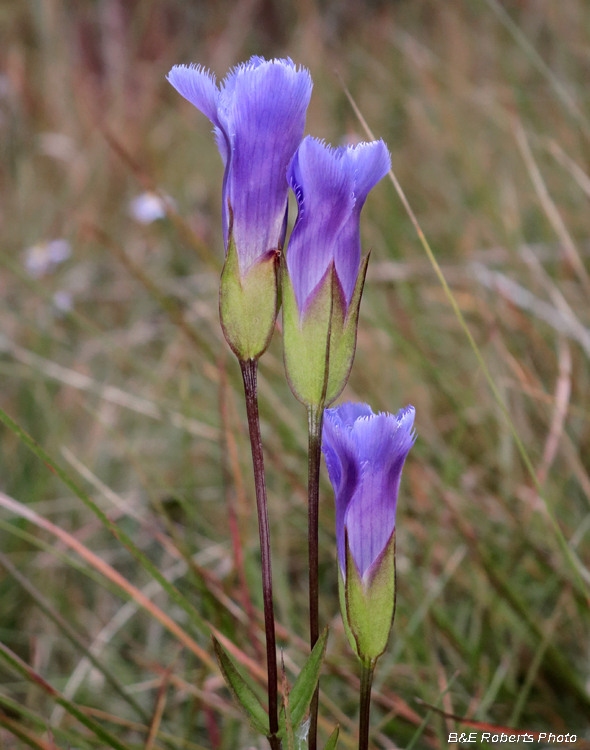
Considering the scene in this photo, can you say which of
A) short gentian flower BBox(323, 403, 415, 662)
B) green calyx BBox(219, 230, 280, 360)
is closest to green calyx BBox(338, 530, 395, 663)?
short gentian flower BBox(323, 403, 415, 662)

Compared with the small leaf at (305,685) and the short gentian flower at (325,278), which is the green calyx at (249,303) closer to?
the short gentian flower at (325,278)

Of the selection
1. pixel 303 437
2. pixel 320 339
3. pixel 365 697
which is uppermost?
pixel 303 437

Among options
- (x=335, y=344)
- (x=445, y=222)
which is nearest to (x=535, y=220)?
(x=445, y=222)

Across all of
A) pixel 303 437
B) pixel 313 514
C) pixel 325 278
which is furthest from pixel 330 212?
pixel 303 437

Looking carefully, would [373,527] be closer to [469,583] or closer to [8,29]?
[469,583]

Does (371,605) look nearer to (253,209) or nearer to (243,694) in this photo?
(243,694)

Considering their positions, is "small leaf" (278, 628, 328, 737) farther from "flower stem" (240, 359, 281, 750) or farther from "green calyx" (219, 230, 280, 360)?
"green calyx" (219, 230, 280, 360)
